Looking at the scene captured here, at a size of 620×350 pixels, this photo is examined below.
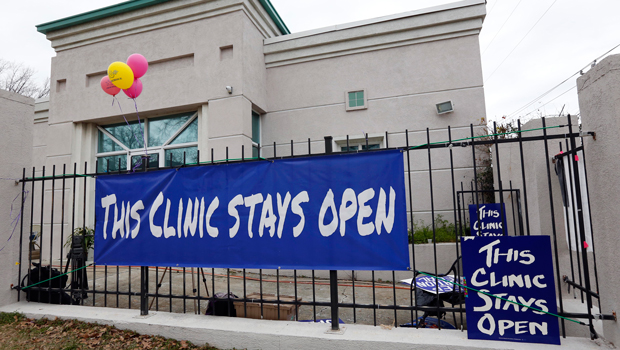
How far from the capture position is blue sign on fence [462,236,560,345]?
2.83m

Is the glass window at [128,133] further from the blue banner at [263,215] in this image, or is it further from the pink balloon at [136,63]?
the blue banner at [263,215]

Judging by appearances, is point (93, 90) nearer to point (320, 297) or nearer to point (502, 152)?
point (320, 297)

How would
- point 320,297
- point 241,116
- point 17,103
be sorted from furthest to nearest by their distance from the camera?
point 241,116, point 320,297, point 17,103

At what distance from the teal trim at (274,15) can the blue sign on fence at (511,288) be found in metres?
8.89

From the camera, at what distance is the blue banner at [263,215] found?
326 cm

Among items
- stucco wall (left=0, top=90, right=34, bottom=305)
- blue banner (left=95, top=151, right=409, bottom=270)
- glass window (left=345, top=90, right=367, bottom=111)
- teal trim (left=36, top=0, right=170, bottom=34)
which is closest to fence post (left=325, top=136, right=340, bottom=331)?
blue banner (left=95, top=151, right=409, bottom=270)

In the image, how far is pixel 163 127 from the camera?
9766mm

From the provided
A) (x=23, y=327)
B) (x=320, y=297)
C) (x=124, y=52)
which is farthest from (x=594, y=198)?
(x=124, y=52)

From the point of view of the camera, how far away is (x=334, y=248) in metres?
3.33

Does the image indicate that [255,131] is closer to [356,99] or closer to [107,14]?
[356,99]

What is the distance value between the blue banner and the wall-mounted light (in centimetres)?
601

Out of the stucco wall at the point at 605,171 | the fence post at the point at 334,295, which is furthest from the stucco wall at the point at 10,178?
the stucco wall at the point at 605,171

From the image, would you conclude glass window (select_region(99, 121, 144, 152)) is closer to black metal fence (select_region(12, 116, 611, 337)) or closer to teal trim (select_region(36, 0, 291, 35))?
black metal fence (select_region(12, 116, 611, 337))

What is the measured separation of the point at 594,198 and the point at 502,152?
4491mm
